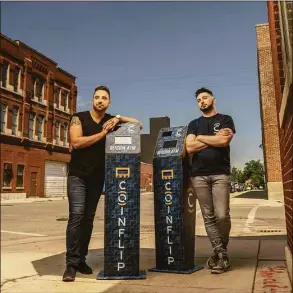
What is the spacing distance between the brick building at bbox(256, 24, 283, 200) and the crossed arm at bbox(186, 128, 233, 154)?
22636 millimetres

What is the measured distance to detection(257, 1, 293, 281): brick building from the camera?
272 centimetres

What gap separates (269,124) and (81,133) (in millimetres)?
24769

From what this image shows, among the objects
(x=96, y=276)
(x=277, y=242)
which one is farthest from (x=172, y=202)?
(x=277, y=242)

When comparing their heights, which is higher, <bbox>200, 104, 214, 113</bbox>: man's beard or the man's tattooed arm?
A: <bbox>200, 104, 214, 113</bbox>: man's beard

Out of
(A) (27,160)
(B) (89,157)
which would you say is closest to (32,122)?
(A) (27,160)

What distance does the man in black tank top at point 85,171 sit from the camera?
12.0ft

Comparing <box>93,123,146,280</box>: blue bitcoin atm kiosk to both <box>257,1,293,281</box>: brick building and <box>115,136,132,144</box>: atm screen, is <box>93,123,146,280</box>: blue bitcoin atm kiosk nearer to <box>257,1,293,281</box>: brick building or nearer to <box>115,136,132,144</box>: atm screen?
<box>115,136,132,144</box>: atm screen

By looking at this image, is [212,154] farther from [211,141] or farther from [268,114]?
[268,114]

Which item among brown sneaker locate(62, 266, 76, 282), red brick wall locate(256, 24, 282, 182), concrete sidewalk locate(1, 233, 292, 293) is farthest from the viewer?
red brick wall locate(256, 24, 282, 182)

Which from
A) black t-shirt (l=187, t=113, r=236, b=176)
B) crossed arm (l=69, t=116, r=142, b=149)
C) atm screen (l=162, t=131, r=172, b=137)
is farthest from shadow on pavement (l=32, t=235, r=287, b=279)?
atm screen (l=162, t=131, r=172, b=137)

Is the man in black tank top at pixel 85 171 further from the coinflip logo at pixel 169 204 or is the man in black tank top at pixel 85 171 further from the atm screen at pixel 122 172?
the coinflip logo at pixel 169 204

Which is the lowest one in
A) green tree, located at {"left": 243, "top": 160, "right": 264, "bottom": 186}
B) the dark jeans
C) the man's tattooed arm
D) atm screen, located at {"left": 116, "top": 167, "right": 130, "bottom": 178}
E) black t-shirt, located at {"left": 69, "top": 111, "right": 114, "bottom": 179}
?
the dark jeans

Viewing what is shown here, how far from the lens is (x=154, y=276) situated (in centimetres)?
363

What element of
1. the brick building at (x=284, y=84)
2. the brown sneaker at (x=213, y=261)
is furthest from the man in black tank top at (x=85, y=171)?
the brick building at (x=284, y=84)
